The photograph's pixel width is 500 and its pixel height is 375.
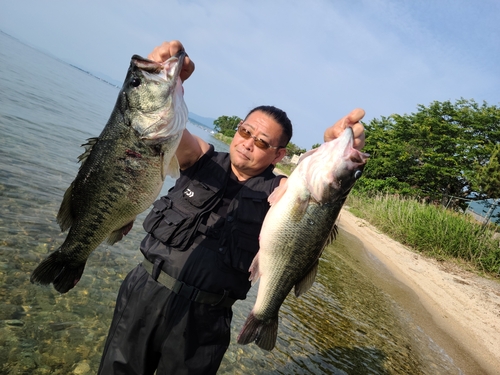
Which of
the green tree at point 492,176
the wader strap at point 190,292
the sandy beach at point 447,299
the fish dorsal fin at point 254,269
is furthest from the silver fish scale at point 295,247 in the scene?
the green tree at point 492,176

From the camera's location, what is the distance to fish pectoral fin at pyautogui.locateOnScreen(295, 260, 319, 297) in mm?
3082

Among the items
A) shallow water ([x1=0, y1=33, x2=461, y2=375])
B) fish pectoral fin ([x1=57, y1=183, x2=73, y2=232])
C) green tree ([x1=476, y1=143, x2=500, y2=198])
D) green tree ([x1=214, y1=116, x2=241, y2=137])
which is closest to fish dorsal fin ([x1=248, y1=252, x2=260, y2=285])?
fish pectoral fin ([x1=57, y1=183, x2=73, y2=232])

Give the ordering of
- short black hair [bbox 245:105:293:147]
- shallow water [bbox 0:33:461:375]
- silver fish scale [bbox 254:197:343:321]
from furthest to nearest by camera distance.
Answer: shallow water [bbox 0:33:461:375] → short black hair [bbox 245:105:293:147] → silver fish scale [bbox 254:197:343:321]

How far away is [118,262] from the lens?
6891 mm

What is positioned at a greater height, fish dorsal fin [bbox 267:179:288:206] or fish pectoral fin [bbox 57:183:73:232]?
fish dorsal fin [bbox 267:179:288:206]

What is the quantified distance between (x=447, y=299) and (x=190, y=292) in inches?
440

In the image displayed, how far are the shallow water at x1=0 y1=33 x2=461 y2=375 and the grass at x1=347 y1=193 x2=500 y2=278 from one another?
6517 mm

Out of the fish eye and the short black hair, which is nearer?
the fish eye

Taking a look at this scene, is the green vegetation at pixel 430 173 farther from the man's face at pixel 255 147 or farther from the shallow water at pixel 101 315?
the man's face at pixel 255 147

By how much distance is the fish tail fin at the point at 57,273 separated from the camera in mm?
2564

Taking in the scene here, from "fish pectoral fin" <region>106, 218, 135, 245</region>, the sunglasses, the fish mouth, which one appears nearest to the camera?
the fish mouth

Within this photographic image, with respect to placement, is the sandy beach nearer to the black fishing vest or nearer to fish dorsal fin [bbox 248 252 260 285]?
fish dorsal fin [bbox 248 252 260 285]

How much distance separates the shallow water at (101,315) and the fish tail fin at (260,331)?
2361 mm

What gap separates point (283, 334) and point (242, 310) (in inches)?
38.9
